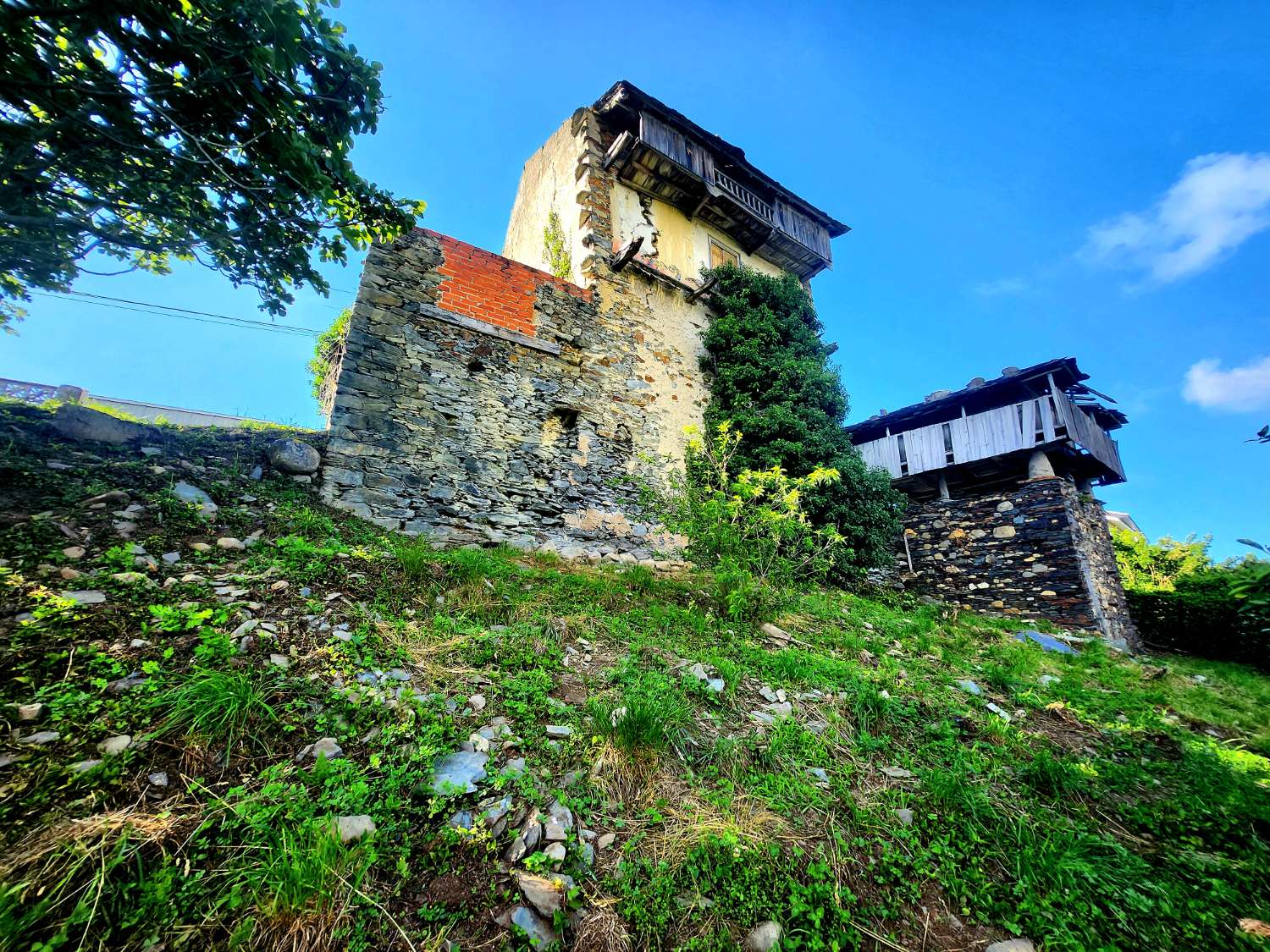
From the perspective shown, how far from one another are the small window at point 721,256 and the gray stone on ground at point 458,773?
34.1 ft

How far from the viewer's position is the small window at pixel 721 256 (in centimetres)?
1046

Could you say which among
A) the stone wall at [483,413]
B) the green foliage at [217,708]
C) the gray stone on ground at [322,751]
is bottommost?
the gray stone on ground at [322,751]

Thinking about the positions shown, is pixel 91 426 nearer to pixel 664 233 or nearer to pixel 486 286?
pixel 486 286

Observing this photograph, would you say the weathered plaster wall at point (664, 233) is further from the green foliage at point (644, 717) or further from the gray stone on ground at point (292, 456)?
the green foliage at point (644, 717)

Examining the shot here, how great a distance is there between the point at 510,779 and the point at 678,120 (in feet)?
37.9

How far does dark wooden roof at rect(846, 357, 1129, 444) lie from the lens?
408 inches

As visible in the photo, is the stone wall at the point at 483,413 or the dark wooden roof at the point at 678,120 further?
the dark wooden roof at the point at 678,120

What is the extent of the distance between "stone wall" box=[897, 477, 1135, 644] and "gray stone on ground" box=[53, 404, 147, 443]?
522 inches

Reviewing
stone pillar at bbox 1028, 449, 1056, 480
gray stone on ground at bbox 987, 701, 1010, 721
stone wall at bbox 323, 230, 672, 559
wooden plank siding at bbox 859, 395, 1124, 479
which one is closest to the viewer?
gray stone on ground at bbox 987, 701, 1010, 721

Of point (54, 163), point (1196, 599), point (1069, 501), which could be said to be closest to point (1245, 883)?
point (54, 163)

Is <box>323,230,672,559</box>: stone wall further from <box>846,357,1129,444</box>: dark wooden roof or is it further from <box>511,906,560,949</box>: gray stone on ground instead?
<box>846,357,1129,444</box>: dark wooden roof

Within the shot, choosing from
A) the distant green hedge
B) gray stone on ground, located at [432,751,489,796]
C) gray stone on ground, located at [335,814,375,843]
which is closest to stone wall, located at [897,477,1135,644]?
the distant green hedge

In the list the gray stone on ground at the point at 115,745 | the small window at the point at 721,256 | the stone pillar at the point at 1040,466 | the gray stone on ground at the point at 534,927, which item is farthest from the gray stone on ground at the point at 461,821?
the stone pillar at the point at 1040,466

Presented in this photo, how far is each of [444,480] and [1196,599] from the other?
16.2 m
